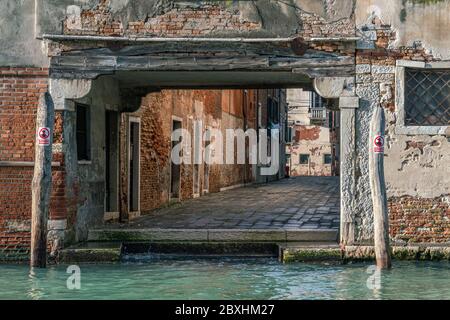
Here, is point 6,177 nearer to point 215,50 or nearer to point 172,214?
point 215,50

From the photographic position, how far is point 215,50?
11859 millimetres

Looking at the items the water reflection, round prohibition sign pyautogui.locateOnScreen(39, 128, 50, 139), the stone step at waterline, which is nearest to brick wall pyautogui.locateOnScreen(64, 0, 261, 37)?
round prohibition sign pyautogui.locateOnScreen(39, 128, 50, 139)

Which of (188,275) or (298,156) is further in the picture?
(298,156)

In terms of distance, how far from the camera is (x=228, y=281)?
10.1 meters

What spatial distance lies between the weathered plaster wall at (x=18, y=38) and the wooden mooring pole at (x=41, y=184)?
100 cm

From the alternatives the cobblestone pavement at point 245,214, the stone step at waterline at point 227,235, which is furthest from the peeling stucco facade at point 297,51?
the cobblestone pavement at point 245,214

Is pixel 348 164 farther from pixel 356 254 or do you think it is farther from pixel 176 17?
pixel 176 17

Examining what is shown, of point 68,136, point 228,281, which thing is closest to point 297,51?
point 68,136

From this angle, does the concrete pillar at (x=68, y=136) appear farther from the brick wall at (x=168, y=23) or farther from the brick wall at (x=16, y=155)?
the brick wall at (x=168, y=23)

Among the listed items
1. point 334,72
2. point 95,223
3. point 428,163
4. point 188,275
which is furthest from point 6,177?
point 428,163

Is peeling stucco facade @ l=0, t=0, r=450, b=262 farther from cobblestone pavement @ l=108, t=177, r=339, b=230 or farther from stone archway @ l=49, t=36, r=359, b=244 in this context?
cobblestone pavement @ l=108, t=177, r=339, b=230

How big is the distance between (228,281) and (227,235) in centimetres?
235

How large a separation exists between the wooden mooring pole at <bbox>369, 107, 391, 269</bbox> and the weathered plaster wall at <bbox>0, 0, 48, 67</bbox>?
439cm
